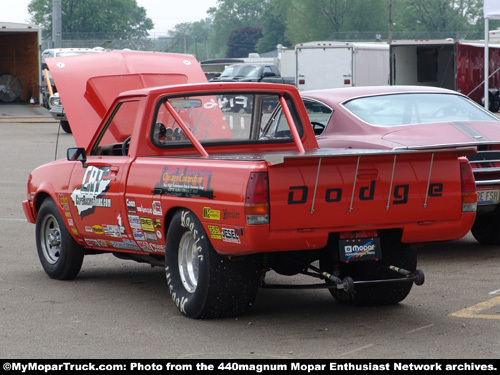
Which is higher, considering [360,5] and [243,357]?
[360,5]

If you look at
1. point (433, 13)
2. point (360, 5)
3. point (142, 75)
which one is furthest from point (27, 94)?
A: point (433, 13)

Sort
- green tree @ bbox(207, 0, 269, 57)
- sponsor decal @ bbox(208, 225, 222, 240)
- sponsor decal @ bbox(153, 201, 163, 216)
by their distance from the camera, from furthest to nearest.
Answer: green tree @ bbox(207, 0, 269, 57), sponsor decal @ bbox(153, 201, 163, 216), sponsor decal @ bbox(208, 225, 222, 240)

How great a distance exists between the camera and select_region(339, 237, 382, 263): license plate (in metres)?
Result: 6.50

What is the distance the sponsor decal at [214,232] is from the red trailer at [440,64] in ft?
87.6

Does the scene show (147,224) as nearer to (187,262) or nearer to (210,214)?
(187,262)

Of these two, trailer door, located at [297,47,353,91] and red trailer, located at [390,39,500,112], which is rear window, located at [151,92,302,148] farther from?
trailer door, located at [297,47,353,91]

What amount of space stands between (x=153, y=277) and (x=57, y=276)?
879 millimetres

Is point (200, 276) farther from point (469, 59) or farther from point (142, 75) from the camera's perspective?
point (469, 59)

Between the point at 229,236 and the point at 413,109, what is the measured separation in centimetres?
483

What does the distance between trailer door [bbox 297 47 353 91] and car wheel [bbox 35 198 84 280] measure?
2761 centimetres

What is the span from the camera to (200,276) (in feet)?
21.9

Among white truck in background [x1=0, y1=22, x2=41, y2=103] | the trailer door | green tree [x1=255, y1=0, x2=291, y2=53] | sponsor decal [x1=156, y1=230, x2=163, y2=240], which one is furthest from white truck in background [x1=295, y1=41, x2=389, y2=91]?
green tree [x1=255, y1=0, x2=291, y2=53]

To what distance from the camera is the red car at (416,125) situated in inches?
375

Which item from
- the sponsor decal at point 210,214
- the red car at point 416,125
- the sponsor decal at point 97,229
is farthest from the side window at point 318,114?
the sponsor decal at point 210,214
